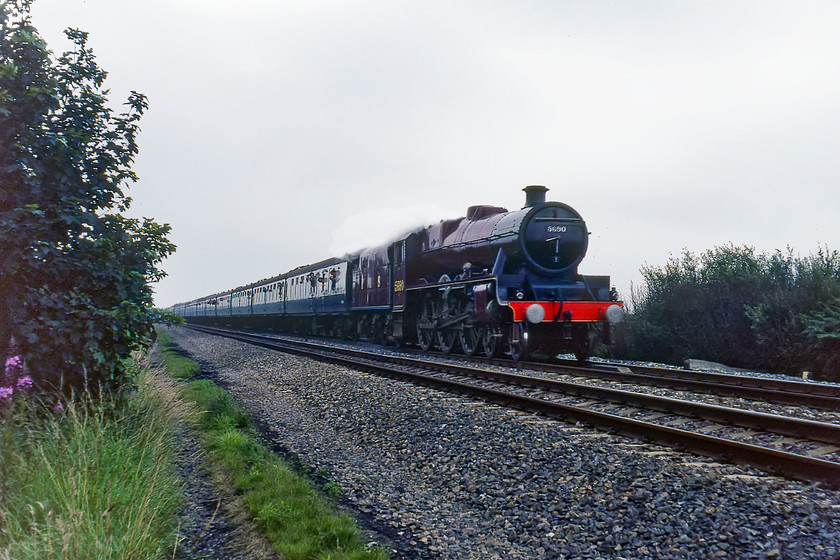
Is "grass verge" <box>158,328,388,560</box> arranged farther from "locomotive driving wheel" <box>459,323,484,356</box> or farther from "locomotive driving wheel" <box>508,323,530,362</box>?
"locomotive driving wheel" <box>459,323,484,356</box>

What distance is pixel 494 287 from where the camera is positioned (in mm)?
12086

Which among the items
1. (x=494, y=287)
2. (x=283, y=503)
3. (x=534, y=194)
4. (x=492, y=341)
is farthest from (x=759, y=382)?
(x=283, y=503)

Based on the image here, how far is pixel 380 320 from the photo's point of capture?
19594 millimetres

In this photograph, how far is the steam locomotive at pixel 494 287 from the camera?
12023 mm

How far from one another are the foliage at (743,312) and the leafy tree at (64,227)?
12827 mm

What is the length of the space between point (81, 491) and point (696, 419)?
5786 mm

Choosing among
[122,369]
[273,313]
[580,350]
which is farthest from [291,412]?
[273,313]

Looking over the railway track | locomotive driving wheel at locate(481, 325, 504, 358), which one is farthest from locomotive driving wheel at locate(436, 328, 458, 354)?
the railway track

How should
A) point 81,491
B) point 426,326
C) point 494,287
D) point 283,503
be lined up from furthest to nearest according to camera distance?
1. point 426,326
2. point 494,287
3. point 283,503
4. point 81,491

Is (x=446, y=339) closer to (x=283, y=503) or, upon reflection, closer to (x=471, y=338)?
(x=471, y=338)

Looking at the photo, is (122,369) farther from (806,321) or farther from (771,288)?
(771,288)

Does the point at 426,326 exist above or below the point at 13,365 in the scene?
above

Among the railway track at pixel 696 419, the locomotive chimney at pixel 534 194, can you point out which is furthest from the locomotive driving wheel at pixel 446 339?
the railway track at pixel 696 419

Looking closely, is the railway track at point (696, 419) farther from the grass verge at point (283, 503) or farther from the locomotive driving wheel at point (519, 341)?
the grass verge at point (283, 503)
